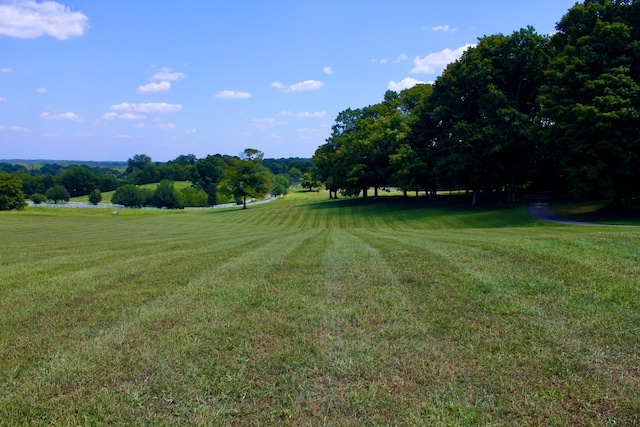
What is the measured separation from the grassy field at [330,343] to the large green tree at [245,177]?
5387cm

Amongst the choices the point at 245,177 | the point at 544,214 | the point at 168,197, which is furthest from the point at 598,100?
the point at 168,197

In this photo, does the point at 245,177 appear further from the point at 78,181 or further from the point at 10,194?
the point at 78,181

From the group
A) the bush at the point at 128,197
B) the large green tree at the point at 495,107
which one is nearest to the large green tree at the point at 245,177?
Result: the large green tree at the point at 495,107

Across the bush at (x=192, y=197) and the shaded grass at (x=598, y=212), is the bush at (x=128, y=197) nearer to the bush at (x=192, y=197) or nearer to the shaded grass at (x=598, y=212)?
the bush at (x=192, y=197)

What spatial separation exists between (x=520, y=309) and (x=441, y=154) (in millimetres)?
35210

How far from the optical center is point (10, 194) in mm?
64125

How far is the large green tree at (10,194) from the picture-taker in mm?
62500

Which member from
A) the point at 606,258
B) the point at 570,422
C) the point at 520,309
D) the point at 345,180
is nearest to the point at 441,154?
the point at 345,180

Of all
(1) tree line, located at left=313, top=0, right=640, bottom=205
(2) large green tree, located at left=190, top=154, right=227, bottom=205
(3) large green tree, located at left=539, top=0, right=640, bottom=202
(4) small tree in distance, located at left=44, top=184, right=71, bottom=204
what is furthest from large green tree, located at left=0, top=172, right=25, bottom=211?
(3) large green tree, located at left=539, top=0, right=640, bottom=202

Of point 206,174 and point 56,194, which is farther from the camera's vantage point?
point 206,174

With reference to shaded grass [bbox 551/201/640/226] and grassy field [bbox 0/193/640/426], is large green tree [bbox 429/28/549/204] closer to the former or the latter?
shaded grass [bbox 551/201/640/226]

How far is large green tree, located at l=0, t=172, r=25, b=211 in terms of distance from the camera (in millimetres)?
62500

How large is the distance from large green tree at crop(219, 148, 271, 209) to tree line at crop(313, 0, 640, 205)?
14.8m

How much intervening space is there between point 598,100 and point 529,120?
11.0 meters
